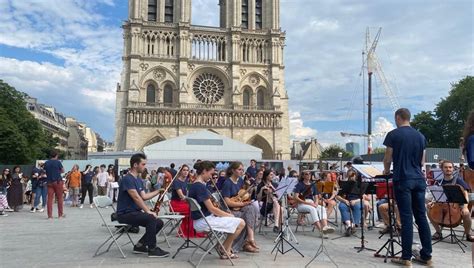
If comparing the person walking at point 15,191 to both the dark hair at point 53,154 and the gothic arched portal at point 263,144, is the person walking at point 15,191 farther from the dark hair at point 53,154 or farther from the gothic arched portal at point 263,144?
the gothic arched portal at point 263,144

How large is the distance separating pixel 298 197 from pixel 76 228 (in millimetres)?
5130

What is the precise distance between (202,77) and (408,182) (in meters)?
47.8

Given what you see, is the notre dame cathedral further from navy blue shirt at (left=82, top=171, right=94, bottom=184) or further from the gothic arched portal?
navy blue shirt at (left=82, top=171, right=94, bottom=184)

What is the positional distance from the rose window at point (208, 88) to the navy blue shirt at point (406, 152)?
153ft

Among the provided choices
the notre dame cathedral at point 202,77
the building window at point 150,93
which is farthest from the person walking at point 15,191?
the building window at point 150,93

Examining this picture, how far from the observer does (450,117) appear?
1802 inches

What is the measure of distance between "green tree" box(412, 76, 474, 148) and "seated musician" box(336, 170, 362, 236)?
1527 inches

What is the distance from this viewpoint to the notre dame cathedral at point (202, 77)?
49219 millimetres

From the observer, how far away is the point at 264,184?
8.67 meters

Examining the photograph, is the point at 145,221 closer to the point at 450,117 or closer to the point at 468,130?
the point at 468,130

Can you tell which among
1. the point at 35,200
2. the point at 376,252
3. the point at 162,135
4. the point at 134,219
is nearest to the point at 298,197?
the point at 376,252

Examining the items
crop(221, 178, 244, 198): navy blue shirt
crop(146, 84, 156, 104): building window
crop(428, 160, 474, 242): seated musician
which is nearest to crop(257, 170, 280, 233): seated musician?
crop(221, 178, 244, 198): navy blue shirt

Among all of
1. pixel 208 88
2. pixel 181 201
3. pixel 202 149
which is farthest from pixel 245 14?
pixel 181 201

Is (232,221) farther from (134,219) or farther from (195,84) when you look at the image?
(195,84)
